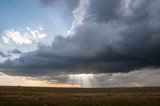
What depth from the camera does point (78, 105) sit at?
38.3m

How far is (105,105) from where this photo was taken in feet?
126

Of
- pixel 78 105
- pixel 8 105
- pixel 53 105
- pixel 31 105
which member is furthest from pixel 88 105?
pixel 8 105

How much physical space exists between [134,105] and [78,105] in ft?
22.6

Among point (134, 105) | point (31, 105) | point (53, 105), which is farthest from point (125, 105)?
point (31, 105)

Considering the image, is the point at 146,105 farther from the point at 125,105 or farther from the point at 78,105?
the point at 78,105

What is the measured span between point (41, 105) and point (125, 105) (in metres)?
10.1

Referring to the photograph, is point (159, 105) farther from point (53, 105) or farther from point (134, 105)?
point (53, 105)

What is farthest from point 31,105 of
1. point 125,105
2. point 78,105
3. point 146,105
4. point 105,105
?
point 146,105

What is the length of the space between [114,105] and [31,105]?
9979 millimetres

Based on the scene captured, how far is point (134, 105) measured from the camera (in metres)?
38.8

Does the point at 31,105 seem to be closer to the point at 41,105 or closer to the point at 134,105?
the point at 41,105

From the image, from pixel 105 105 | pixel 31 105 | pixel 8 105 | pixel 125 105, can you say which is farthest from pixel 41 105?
pixel 125 105

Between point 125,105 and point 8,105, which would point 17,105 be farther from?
point 125,105

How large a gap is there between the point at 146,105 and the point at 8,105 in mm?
16404
